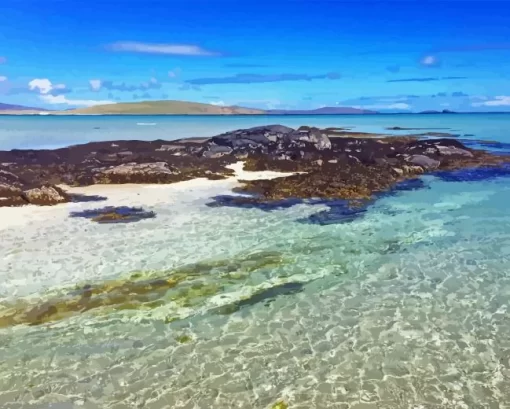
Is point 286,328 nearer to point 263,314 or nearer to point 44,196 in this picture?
point 263,314

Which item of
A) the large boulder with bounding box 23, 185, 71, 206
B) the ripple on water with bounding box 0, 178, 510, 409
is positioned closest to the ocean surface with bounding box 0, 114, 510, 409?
the ripple on water with bounding box 0, 178, 510, 409

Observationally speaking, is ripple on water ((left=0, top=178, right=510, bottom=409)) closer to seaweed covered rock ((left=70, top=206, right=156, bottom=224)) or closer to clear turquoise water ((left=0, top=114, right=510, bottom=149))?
seaweed covered rock ((left=70, top=206, right=156, bottom=224))

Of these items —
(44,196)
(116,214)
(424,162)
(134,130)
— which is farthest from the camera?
(134,130)

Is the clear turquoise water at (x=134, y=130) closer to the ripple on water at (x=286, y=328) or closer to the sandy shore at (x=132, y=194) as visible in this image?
the sandy shore at (x=132, y=194)

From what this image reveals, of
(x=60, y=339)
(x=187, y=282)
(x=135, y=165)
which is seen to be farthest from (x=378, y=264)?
(x=135, y=165)

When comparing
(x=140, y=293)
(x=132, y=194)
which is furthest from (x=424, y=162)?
(x=140, y=293)

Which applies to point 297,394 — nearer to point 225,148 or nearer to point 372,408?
point 372,408
